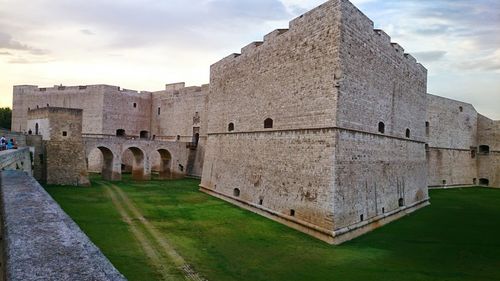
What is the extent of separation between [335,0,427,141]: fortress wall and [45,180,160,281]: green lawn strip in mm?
6843

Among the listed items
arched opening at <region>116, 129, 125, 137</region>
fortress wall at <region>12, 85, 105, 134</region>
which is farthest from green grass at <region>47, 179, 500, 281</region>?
arched opening at <region>116, 129, 125, 137</region>

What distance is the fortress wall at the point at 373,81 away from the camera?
11.8m

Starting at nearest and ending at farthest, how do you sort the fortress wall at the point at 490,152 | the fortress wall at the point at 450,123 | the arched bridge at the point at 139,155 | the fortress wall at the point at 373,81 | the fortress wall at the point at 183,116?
the fortress wall at the point at 373,81
the arched bridge at the point at 139,155
the fortress wall at the point at 450,123
the fortress wall at the point at 183,116
the fortress wall at the point at 490,152

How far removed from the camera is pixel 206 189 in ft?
67.0

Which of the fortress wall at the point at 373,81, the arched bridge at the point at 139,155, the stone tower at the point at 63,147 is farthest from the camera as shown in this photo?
the arched bridge at the point at 139,155

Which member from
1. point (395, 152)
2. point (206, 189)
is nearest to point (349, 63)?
point (395, 152)

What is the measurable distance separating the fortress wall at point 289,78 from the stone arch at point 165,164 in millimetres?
9593

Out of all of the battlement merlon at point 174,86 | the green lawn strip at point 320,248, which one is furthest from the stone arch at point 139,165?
the green lawn strip at point 320,248

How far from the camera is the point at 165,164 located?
28.2 metres

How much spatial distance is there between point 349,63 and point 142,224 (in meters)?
8.38

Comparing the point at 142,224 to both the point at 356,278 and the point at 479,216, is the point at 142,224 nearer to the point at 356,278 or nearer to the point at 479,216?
the point at 356,278

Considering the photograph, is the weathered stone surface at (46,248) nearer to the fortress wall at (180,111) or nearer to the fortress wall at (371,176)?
the fortress wall at (371,176)

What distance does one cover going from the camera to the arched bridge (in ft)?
77.9

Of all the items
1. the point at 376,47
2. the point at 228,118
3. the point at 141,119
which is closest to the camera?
the point at 376,47
